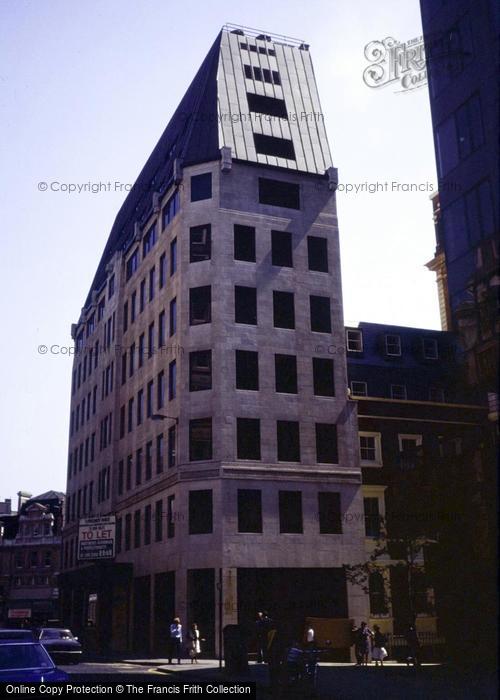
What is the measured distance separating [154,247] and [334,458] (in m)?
19.8

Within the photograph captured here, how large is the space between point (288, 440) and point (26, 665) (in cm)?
2602

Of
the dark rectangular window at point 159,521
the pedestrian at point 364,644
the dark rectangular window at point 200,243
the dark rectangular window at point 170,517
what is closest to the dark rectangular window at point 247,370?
the dark rectangular window at point 200,243

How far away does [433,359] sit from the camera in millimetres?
49688

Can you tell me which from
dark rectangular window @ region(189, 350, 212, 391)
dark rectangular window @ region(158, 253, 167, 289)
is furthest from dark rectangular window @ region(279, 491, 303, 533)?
dark rectangular window @ region(158, 253, 167, 289)

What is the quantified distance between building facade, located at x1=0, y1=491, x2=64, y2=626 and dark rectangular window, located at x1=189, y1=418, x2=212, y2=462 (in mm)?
54370

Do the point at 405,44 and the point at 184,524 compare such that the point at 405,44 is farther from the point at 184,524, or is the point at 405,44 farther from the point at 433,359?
the point at 433,359

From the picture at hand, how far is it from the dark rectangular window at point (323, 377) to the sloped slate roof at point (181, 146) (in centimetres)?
1414

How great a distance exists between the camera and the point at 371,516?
4075 cm

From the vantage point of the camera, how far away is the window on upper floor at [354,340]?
4747 cm

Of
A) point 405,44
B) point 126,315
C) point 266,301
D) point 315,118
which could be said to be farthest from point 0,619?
point 405,44

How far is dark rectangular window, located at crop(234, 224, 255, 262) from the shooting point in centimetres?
4279

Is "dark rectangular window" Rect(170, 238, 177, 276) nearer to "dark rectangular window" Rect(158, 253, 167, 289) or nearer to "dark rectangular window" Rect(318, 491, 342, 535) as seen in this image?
"dark rectangular window" Rect(158, 253, 167, 289)

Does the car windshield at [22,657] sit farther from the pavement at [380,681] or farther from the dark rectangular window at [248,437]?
the dark rectangular window at [248,437]

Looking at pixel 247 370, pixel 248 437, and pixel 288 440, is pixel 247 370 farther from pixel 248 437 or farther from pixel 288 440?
pixel 288 440
